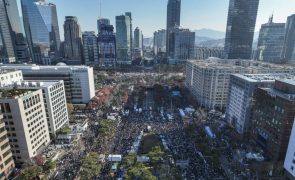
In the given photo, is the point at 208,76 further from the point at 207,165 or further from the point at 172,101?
the point at 207,165

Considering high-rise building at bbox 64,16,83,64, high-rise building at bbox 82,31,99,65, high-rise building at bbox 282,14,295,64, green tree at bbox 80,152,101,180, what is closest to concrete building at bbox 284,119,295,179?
green tree at bbox 80,152,101,180

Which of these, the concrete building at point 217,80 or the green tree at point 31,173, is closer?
the green tree at point 31,173

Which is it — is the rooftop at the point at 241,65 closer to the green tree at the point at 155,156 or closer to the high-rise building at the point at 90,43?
the green tree at the point at 155,156

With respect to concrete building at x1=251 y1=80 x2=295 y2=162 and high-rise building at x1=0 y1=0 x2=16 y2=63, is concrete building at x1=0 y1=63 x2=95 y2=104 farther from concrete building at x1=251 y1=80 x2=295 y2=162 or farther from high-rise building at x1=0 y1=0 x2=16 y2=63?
high-rise building at x1=0 y1=0 x2=16 y2=63

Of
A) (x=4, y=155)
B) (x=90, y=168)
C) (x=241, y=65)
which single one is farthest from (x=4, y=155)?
(x=241, y=65)

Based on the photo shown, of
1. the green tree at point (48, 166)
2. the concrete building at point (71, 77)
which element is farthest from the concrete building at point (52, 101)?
the concrete building at point (71, 77)

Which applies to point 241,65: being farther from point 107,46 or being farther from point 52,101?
point 107,46

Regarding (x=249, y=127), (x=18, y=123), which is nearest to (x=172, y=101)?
(x=249, y=127)
